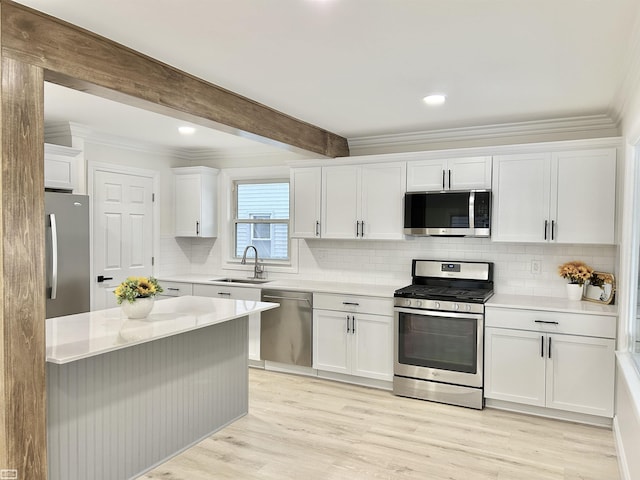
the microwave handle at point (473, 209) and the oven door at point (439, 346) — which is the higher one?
the microwave handle at point (473, 209)

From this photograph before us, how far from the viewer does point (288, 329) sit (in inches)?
188

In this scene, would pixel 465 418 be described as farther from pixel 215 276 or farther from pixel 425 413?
pixel 215 276

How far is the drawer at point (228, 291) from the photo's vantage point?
16.0 ft

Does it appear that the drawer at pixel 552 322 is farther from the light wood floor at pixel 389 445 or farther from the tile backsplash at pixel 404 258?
the light wood floor at pixel 389 445

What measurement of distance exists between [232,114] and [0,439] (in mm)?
2328

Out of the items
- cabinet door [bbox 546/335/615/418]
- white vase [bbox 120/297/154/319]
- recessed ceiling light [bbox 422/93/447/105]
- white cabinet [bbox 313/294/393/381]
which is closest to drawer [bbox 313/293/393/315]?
white cabinet [bbox 313/294/393/381]

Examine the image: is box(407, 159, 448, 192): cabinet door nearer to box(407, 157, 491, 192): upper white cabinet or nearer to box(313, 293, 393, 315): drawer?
box(407, 157, 491, 192): upper white cabinet

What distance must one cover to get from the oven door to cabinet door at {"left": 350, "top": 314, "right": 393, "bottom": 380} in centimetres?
9

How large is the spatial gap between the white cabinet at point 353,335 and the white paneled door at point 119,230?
2189 millimetres

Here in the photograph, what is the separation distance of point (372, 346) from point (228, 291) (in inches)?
64.7

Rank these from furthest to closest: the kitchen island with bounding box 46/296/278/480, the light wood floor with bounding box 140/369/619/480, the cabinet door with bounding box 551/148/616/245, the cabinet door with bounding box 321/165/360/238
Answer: the cabinet door with bounding box 321/165/360/238 → the cabinet door with bounding box 551/148/616/245 → the light wood floor with bounding box 140/369/619/480 → the kitchen island with bounding box 46/296/278/480

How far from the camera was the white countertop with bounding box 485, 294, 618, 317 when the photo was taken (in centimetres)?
359

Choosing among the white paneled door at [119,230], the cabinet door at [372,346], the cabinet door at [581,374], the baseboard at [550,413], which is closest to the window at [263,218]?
the white paneled door at [119,230]

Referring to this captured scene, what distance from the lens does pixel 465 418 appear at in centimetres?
375
